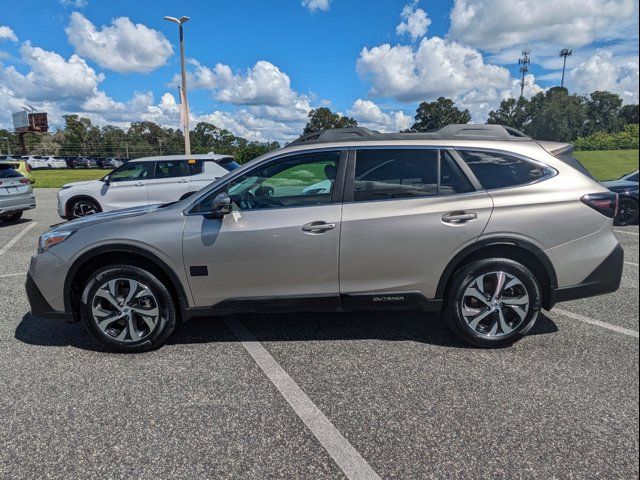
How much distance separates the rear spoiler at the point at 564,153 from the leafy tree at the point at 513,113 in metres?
46.5

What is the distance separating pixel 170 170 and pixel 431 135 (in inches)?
286

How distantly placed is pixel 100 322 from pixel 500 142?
360cm

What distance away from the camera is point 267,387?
2.82 meters

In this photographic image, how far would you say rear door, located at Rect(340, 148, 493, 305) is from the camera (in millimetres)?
3146

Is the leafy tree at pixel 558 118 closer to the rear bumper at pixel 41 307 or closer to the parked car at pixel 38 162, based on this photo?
the rear bumper at pixel 41 307

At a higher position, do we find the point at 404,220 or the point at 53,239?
the point at 404,220

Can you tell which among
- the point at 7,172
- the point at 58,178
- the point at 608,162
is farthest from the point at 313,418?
the point at 58,178

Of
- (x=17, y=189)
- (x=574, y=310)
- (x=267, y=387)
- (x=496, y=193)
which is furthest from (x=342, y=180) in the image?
(x=17, y=189)

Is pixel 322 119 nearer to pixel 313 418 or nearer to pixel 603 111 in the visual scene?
pixel 603 111

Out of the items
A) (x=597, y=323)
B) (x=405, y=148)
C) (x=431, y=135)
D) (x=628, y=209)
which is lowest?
(x=597, y=323)

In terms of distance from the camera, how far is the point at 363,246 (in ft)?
10.3

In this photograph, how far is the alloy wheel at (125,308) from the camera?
3.27 meters

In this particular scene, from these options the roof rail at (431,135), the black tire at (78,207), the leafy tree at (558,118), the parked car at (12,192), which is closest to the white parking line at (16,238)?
the parked car at (12,192)

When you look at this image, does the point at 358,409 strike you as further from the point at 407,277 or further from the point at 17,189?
the point at 17,189
